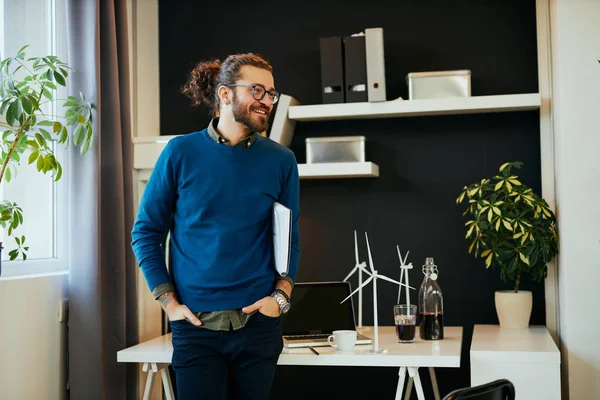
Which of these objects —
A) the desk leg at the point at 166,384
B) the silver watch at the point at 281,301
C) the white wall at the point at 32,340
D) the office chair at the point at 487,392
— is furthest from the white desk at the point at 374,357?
the office chair at the point at 487,392

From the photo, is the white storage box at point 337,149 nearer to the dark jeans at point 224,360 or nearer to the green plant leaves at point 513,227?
the green plant leaves at point 513,227

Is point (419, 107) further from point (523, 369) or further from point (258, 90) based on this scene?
point (258, 90)

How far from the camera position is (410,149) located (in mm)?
3479

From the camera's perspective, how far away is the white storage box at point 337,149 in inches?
130

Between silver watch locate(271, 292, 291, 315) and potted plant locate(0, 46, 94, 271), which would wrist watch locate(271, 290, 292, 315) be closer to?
silver watch locate(271, 292, 291, 315)

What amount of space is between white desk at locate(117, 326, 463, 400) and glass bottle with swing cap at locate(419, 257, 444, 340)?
0.15ft

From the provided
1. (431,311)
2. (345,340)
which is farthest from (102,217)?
(431,311)

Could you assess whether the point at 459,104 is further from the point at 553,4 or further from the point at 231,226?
the point at 231,226

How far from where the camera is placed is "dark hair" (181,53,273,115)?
2029mm

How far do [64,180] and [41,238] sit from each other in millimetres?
253

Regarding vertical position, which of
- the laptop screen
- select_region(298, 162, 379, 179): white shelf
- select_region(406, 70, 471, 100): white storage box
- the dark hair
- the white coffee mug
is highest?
select_region(406, 70, 471, 100): white storage box

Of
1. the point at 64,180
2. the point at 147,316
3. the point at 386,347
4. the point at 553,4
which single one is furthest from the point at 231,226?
the point at 553,4

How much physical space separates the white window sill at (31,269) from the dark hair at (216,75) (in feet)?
3.42

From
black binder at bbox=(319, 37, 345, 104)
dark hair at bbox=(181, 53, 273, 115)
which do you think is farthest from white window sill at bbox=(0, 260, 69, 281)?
black binder at bbox=(319, 37, 345, 104)
